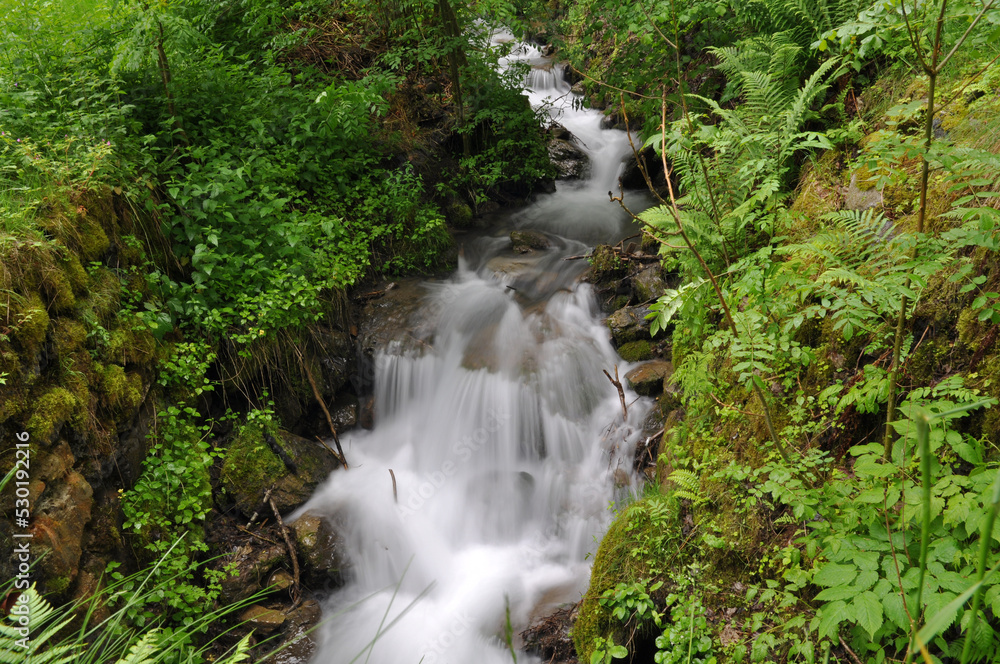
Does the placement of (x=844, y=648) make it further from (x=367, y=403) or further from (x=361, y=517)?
(x=367, y=403)

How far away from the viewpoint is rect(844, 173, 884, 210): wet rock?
137 inches

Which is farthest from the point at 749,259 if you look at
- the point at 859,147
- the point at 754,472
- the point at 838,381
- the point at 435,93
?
the point at 435,93

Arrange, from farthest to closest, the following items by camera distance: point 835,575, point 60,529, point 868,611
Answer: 1. point 60,529
2. point 835,575
3. point 868,611

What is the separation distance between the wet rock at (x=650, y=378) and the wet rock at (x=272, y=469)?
298 centimetres

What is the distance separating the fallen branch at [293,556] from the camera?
14.3 ft

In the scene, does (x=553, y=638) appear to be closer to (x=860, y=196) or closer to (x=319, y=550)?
(x=319, y=550)

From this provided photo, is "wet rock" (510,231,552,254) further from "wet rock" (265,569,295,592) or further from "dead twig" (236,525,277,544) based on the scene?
"wet rock" (265,569,295,592)

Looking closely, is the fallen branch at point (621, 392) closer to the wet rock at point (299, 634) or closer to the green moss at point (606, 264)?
the green moss at point (606, 264)

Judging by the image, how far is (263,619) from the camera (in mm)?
4098

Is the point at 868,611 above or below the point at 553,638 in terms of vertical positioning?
above

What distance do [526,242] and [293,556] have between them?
4.91m

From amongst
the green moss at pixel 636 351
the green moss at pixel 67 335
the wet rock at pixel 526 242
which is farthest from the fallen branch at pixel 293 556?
the wet rock at pixel 526 242

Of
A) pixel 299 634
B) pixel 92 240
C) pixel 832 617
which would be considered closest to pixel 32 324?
pixel 92 240

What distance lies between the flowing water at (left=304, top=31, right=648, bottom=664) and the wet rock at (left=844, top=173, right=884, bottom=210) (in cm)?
240
